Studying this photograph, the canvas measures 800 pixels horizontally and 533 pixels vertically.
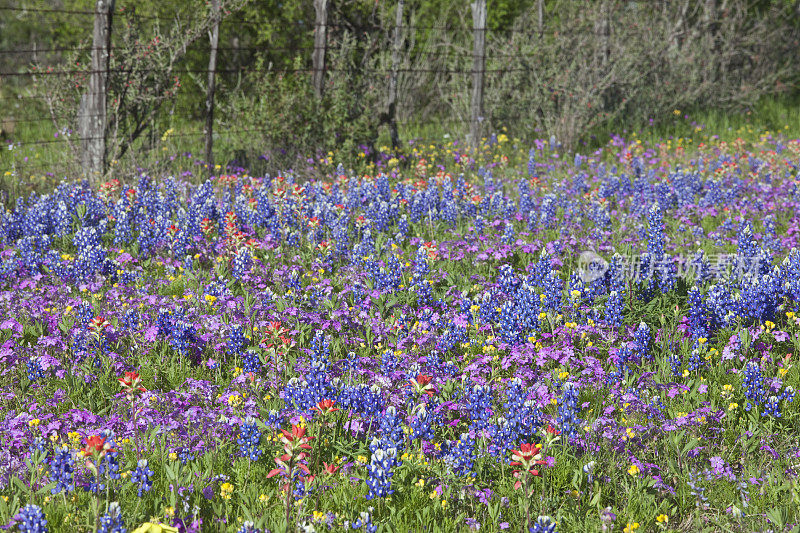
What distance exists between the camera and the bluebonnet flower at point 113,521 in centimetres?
269

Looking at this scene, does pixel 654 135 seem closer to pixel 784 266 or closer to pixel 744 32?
pixel 744 32

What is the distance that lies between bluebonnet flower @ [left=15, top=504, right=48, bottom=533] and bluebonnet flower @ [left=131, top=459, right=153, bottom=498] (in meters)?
0.41

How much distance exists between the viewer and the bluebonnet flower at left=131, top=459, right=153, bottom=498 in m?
3.03

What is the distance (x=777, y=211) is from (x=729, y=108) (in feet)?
24.6

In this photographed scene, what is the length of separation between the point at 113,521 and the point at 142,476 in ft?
1.04

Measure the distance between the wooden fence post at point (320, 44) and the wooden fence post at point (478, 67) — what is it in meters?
2.53

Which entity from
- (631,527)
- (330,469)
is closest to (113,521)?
(330,469)

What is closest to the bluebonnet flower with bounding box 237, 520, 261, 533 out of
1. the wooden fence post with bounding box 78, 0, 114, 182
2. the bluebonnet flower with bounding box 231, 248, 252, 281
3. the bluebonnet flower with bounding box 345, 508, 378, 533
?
the bluebonnet flower with bounding box 345, 508, 378, 533

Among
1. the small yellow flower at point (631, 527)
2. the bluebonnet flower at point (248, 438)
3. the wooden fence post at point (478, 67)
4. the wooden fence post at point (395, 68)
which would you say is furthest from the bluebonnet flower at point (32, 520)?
the wooden fence post at point (478, 67)

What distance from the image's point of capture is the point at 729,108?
13.7 metres

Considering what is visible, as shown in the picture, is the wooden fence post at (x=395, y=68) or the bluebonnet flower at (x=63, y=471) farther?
the wooden fence post at (x=395, y=68)

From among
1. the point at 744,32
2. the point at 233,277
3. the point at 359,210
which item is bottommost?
the point at 233,277

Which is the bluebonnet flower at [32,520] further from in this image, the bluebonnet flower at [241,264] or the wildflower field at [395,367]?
the bluebonnet flower at [241,264]

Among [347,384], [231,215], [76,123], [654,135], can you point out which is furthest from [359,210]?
[654,135]
